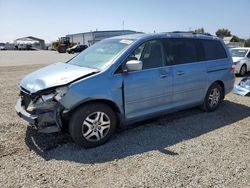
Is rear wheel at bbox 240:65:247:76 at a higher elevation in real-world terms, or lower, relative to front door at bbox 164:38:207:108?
lower

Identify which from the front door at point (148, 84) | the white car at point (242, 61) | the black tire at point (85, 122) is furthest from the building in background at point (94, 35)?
the black tire at point (85, 122)

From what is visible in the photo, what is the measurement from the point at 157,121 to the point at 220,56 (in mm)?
2278

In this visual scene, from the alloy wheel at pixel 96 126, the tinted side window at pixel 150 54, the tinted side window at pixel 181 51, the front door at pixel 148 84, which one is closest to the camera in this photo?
the alloy wheel at pixel 96 126

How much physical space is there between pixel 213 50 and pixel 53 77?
3.79 metres

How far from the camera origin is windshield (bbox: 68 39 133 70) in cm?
458

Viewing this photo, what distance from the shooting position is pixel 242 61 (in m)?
12.6

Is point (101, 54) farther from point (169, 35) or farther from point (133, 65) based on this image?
point (169, 35)

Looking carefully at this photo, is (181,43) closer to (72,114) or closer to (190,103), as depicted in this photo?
(190,103)

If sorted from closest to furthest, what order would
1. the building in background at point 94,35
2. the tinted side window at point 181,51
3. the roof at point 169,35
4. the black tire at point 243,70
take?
the roof at point 169,35 → the tinted side window at point 181,51 → the black tire at point 243,70 → the building in background at point 94,35

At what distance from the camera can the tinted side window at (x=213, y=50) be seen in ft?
19.7

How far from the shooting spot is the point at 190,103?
5641 mm

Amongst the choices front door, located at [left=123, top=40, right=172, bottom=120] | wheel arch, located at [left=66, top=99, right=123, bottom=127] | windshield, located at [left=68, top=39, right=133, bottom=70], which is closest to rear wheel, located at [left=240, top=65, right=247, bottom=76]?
front door, located at [left=123, top=40, right=172, bottom=120]

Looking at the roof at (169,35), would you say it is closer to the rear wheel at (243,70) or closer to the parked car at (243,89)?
the parked car at (243,89)

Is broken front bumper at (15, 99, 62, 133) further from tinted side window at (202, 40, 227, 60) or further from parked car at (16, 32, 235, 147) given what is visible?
tinted side window at (202, 40, 227, 60)
